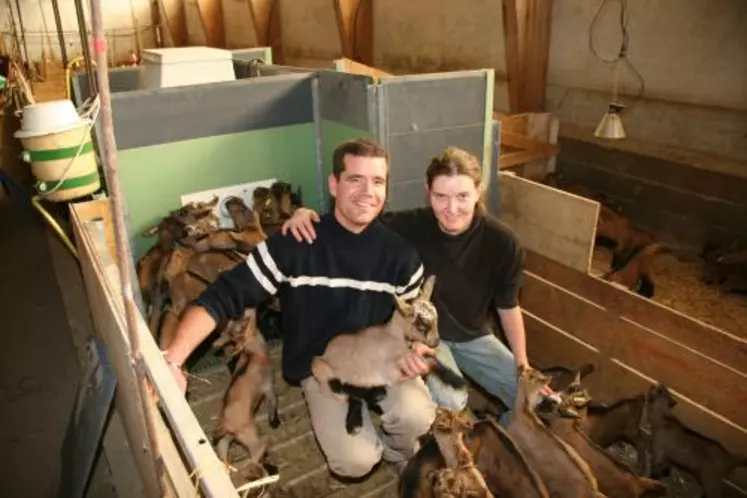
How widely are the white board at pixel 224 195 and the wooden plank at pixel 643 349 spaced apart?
2060 millimetres

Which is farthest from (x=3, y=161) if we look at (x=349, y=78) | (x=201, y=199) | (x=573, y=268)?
(x=573, y=268)

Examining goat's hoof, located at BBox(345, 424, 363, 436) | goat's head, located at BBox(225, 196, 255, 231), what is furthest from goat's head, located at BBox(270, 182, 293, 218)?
goat's hoof, located at BBox(345, 424, 363, 436)

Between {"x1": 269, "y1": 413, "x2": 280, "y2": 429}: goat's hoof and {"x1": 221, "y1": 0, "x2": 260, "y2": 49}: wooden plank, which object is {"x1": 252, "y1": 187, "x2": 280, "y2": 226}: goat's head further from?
{"x1": 221, "y1": 0, "x2": 260, "y2": 49}: wooden plank

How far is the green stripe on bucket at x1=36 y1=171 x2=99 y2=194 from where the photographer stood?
11.5 ft

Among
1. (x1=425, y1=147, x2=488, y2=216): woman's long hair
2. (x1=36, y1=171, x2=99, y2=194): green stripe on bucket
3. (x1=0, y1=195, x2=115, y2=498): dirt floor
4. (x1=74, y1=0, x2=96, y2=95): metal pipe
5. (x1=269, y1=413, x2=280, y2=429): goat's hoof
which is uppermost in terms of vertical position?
(x1=74, y1=0, x2=96, y2=95): metal pipe

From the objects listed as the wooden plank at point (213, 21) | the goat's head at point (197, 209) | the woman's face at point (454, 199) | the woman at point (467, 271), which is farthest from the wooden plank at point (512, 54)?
the wooden plank at point (213, 21)

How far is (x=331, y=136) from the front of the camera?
434 cm

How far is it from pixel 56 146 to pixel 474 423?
2.74 m

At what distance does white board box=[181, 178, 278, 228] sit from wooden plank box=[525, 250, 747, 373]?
212 cm

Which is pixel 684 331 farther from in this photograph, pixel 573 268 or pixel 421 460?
pixel 421 460

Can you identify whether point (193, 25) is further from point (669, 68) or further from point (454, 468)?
point (454, 468)

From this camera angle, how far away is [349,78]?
157 inches

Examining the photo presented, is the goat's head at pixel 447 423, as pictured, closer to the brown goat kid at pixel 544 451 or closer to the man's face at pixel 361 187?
the brown goat kid at pixel 544 451

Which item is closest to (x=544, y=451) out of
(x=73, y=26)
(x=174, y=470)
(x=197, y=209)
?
(x=174, y=470)
